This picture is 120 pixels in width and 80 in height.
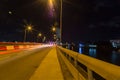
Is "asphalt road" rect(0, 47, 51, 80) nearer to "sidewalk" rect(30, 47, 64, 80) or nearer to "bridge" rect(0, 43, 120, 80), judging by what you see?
"bridge" rect(0, 43, 120, 80)

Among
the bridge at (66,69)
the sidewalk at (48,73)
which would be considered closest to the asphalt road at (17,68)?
the bridge at (66,69)

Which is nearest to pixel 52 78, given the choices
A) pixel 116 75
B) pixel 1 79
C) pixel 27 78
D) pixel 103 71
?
pixel 27 78

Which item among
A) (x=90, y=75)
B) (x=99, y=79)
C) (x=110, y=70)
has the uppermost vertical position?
(x=110, y=70)

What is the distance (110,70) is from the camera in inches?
148

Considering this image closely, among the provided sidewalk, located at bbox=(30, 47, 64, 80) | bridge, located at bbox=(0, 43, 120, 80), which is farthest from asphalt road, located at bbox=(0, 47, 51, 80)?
sidewalk, located at bbox=(30, 47, 64, 80)

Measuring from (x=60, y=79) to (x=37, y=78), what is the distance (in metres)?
1.11

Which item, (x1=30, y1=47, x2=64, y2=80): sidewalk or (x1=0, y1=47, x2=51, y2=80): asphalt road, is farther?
(x1=0, y1=47, x2=51, y2=80): asphalt road

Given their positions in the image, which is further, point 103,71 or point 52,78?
point 52,78

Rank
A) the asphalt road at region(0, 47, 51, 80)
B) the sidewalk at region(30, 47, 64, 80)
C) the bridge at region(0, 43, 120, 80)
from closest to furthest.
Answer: the bridge at region(0, 43, 120, 80) → the sidewalk at region(30, 47, 64, 80) → the asphalt road at region(0, 47, 51, 80)

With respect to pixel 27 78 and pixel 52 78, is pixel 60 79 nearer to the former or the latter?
pixel 52 78

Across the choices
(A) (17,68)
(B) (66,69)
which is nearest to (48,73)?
(B) (66,69)

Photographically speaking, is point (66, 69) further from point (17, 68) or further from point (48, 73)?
point (17, 68)

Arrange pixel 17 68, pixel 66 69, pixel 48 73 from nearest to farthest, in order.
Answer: pixel 48 73 < pixel 17 68 < pixel 66 69

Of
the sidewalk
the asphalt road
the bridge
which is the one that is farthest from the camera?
the asphalt road
